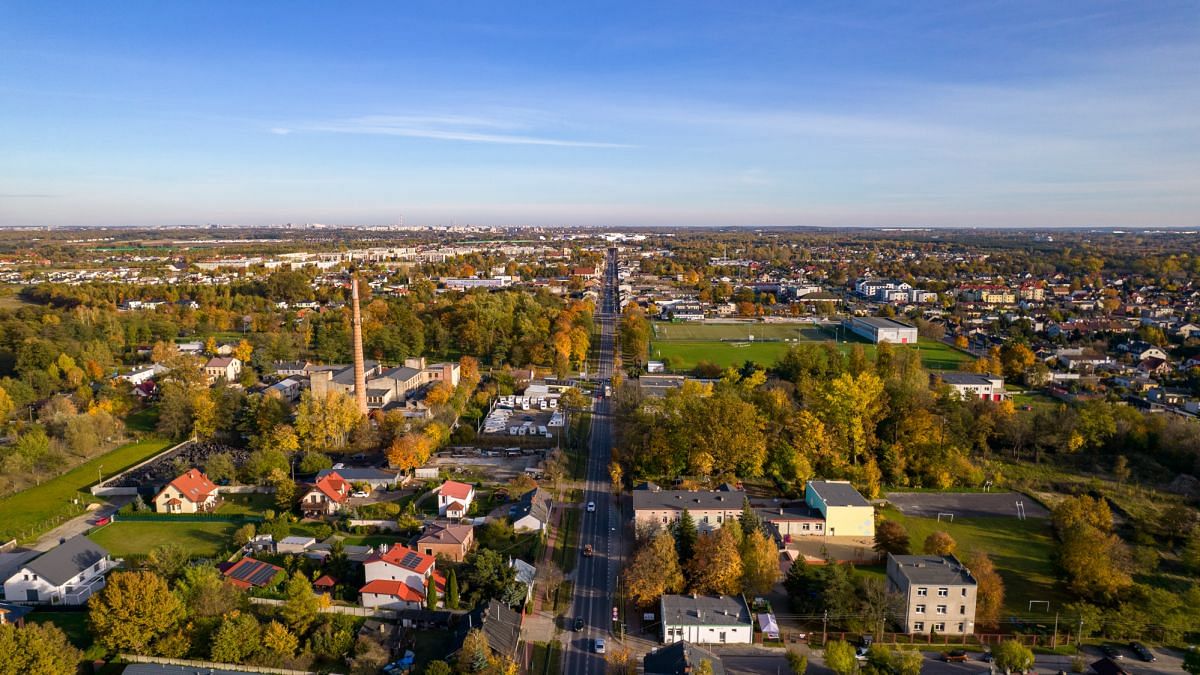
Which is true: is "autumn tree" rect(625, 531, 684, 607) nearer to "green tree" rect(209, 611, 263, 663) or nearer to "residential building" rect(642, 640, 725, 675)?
"residential building" rect(642, 640, 725, 675)

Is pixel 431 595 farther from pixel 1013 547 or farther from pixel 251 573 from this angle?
pixel 1013 547

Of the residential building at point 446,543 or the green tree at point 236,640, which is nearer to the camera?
the green tree at point 236,640

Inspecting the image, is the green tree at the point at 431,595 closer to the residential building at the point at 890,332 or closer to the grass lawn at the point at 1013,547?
the grass lawn at the point at 1013,547

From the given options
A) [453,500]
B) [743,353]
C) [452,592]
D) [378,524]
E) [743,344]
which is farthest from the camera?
[743,344]

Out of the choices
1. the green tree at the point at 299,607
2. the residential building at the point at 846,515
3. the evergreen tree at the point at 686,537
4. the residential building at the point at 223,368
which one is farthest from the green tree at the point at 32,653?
the residential building at the point at 223,368

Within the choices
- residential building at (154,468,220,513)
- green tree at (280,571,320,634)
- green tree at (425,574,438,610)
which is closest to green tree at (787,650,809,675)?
green tree at (425,574,438,610)

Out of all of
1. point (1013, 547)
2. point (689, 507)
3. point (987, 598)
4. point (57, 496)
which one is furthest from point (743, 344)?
point (57, 496)
